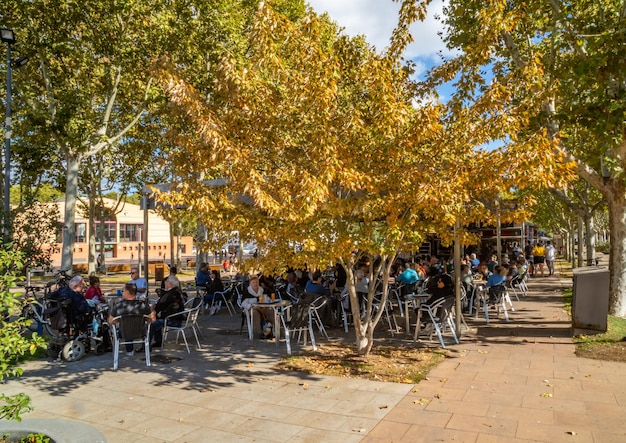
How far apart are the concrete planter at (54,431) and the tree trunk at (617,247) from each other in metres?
10.1

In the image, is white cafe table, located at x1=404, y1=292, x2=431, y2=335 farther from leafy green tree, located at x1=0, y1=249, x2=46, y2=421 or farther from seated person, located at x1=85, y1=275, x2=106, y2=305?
leafy green tree, located at x1=0, y1=249, x2=46, y2=421

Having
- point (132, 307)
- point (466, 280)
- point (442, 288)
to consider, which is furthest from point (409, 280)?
point (132, 307)

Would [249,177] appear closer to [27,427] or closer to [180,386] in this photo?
[180,386]

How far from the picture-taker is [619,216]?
10102mm

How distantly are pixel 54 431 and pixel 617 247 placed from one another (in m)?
10.4

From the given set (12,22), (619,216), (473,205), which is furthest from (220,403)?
(12,22)

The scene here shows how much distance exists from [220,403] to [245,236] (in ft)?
7.05

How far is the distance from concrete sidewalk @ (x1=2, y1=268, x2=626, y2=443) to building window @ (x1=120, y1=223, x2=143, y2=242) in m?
53.9

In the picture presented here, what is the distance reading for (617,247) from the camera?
10.2m

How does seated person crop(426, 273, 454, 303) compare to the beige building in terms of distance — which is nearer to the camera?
seated person crop(426, 273, 454, 303)

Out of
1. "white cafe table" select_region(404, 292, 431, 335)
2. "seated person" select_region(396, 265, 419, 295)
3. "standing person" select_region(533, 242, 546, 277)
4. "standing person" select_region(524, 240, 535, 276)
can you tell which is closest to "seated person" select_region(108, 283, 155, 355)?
"white cafe table" select_region(404, 292, 431, 335)

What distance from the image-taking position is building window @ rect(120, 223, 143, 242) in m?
58.7

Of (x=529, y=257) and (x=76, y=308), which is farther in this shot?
(x=529, y=257)

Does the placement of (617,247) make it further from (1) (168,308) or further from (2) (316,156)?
(1) (168,308)
